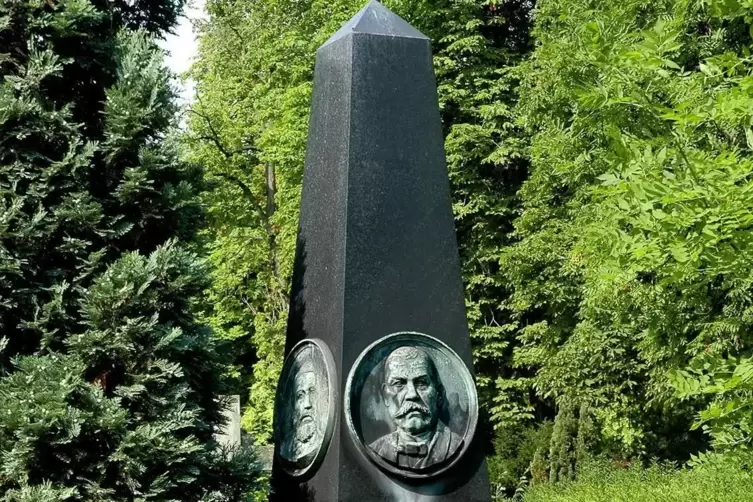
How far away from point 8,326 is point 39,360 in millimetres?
371

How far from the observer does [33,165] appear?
17.8 feet

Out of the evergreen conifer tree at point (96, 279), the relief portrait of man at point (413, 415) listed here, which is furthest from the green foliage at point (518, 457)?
the evergreen conifer tree at point (96, 279)

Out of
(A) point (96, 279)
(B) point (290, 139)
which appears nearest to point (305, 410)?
(A) point (96, 279)

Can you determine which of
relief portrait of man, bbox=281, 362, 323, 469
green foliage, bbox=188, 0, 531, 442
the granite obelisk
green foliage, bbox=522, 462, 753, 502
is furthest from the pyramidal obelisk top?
green foliage, bbox=188, 0, 531, 442

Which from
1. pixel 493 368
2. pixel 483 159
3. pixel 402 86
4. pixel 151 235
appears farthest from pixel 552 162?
pixel 151 235

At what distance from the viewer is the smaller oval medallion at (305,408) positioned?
5891mm

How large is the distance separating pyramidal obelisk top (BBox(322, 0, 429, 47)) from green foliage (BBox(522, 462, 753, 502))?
555 centimetres

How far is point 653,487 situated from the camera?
39.0 feet

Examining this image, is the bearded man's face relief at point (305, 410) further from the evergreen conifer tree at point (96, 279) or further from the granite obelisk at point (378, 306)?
the evergreen conifer tree at point (96, 279)

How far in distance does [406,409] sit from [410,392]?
10 cm

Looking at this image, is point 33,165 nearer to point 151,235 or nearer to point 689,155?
point 151,235

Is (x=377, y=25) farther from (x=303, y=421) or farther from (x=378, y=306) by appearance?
(x=303, y=421)

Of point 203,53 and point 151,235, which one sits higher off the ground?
point 203,53

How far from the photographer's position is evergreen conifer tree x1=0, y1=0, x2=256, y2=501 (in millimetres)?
5100
